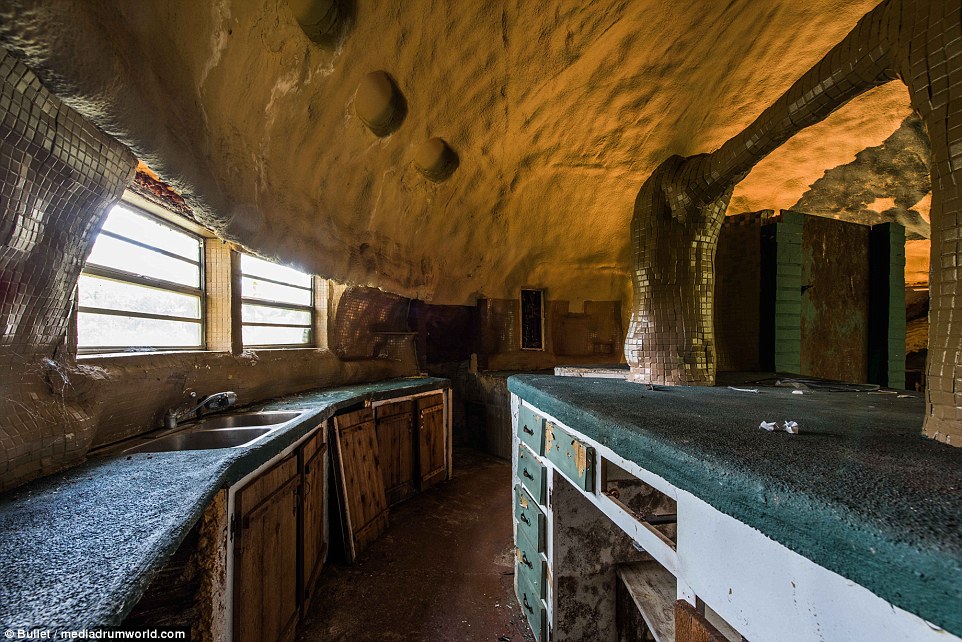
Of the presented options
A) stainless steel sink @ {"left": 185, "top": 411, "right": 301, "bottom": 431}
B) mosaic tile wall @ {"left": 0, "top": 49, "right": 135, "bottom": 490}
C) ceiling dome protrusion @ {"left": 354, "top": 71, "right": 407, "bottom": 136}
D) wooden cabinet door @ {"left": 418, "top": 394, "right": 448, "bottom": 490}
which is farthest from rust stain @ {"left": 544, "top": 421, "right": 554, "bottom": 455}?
ceiling dome protrusion @ {"left": 354, "top": 71, "right": 407, "bottom": 136}

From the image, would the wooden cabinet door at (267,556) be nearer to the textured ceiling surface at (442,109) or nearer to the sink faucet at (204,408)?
the sink faucet at (204,408)

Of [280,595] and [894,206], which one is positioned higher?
[894,206]

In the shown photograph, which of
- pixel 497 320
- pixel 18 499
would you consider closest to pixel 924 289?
pixel 497 320

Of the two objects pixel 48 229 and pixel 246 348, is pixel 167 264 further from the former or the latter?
pixel 48 229

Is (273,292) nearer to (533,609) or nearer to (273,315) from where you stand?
(273,315)

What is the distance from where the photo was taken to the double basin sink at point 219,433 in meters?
1.86

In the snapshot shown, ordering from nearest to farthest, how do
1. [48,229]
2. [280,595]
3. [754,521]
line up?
[754,521], [48,229], [280,595]

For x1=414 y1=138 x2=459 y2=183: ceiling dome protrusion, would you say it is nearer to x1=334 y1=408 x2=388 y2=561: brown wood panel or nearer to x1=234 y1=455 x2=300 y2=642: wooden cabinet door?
x1=334 y1=408 x2=388 y2=561: brown wood panel

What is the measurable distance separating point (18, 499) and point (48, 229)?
833mm

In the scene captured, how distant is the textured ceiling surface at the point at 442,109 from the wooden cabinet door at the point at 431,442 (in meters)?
1.25

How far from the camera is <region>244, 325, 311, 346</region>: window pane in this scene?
3019 millimetres

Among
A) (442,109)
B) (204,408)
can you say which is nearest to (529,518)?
(204,408)

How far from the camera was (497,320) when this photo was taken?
519cm

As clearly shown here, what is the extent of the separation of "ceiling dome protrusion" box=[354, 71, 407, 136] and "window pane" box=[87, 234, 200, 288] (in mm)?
1545
